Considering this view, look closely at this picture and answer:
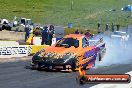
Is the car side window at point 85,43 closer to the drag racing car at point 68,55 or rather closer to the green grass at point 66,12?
the drag racing car at point 68,55

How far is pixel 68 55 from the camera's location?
17500 millimetres

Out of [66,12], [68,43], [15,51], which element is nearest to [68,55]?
[68,43]

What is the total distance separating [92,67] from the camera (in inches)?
774

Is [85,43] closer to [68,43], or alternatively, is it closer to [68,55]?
[68,43]

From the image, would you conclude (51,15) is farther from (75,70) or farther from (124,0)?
(75,70)

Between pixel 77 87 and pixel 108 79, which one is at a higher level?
pixel 108 79

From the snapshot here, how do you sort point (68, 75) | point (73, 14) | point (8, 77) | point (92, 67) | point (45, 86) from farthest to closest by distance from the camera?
point (73, 14)
point (92, 67)
point (68, 75)
point (8, 77)
point (45, 86)

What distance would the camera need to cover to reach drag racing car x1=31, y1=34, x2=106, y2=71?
1725cm

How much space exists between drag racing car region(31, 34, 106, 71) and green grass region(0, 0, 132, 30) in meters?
39.9

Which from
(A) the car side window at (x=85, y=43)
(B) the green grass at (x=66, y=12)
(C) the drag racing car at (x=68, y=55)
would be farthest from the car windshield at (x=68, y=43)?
(B) the green grass at (x=66, y=12)

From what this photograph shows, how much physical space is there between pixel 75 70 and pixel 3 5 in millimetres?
69248

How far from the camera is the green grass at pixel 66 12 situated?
69188 mm

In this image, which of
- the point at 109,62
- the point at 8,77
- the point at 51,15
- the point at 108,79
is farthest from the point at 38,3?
the point at 108,79

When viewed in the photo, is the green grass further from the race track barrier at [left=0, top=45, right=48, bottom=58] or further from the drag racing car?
the drag racing car
